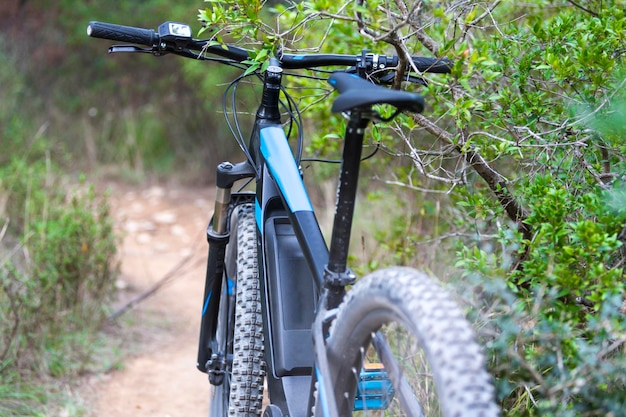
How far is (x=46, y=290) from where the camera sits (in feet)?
11.0

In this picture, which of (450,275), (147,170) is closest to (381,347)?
(450,275)

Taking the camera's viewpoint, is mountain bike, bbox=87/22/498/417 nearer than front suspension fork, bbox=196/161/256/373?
Yes

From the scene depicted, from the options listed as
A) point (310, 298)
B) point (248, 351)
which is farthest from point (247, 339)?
point (310, 298)

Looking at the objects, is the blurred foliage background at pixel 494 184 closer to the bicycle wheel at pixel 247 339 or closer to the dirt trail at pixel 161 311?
the dirt trail at pixel 161 311

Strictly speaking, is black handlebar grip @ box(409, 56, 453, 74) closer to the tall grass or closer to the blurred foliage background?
the blurred foliage background

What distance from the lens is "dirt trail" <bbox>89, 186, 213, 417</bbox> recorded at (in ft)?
10.6

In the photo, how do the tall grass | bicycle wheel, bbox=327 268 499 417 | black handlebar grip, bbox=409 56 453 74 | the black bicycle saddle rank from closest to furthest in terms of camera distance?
bicycle wheel, bbox=327 268 499 417 < the black bicycle saddle < black handlebar grip, bbox=409 56 453 74 < the tall grass

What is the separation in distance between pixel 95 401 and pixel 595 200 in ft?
7.54

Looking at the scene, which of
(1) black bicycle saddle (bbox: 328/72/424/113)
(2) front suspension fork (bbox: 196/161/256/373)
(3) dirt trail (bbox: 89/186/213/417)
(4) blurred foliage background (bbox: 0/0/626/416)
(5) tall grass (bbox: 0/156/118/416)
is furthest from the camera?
(3) dirt trail (bbox: 89/186/213/417)

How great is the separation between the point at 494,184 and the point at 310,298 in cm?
72

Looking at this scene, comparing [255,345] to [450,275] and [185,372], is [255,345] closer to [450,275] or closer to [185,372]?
[450,275]

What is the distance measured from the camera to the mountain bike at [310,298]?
4.27ft

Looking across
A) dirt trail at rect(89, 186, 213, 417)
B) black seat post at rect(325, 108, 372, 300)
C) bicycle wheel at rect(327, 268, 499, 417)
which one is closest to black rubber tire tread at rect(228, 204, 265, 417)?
bicycle wheel at rect(327, 268, 499, 417)

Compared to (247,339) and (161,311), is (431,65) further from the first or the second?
(161,311)
